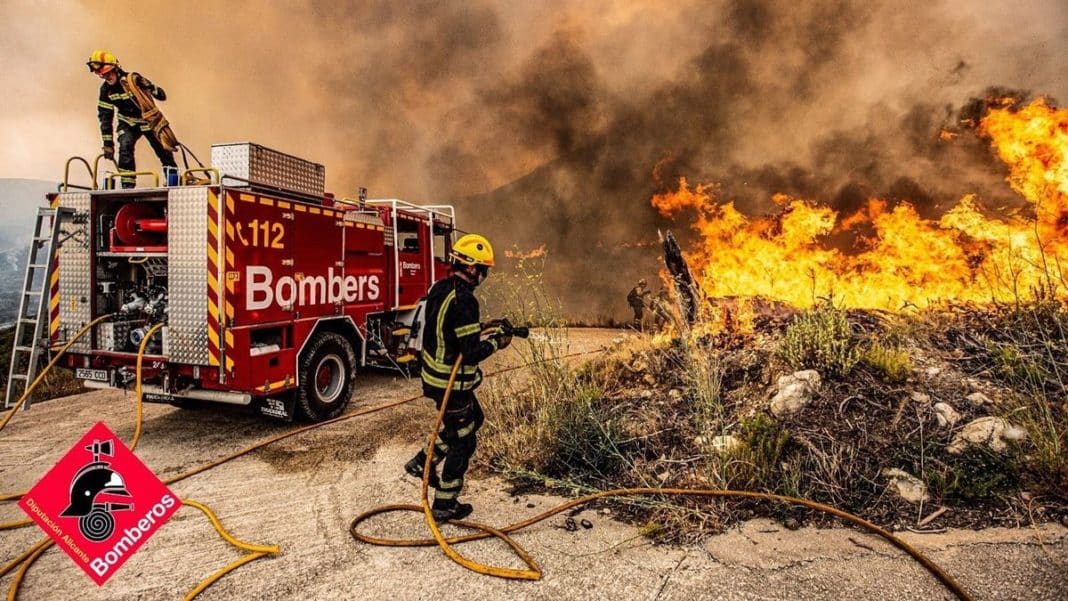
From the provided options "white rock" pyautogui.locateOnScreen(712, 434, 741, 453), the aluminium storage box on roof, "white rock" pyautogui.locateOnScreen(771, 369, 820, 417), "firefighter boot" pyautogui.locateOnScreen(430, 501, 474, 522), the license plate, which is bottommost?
"firefighter boot" pyautogui.locateOnScreen(430, 501, 474, 522)

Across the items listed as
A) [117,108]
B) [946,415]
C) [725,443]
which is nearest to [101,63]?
[117,108]

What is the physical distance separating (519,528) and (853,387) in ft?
10.4

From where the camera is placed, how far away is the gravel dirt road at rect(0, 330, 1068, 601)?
2748mm

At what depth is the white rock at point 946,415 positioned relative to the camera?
411 centimetres

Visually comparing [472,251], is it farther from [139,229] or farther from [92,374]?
[92,374]

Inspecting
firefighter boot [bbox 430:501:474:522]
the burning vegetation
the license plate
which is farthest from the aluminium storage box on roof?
firefighter boot [bbox 430:501:474:522]

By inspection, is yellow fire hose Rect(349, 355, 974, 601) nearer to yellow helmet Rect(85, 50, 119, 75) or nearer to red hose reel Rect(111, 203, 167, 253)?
red hose reel Rect(111, 203, 167, 253)

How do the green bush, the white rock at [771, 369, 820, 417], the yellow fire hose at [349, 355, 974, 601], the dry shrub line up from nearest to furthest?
the yellow fire hose at [349, 355, 974, 601], the white rock at [771, 369, 820, 417], the dry shrub, the green bush

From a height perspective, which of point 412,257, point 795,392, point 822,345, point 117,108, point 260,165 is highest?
point 117,108

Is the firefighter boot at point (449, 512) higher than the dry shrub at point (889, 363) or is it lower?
lower

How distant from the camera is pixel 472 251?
12.3 feet

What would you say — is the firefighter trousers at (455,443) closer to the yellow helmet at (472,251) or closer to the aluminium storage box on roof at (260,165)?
the yellow helmet at (472,251)

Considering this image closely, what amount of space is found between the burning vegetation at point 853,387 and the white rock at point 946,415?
1 cm

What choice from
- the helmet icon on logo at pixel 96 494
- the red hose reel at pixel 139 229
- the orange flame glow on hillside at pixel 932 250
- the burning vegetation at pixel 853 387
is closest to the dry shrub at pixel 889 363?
the burning vegetation at pixel 853 387
